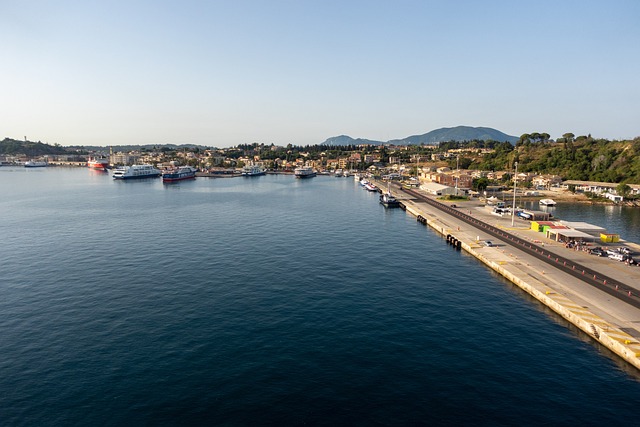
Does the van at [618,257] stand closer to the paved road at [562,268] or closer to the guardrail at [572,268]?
the paved road at [562,268]

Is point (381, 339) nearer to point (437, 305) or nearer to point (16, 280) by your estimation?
point (437, 305)

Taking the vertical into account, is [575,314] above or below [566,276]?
below

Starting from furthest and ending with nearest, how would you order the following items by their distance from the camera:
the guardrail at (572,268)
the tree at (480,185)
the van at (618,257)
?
1. the tree at (480,185)
2. the van at (618,257)
3. the guardrail at (572,268)

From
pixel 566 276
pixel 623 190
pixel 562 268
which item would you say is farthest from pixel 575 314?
pixel 623 190

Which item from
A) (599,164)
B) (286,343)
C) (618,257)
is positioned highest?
(599,164)

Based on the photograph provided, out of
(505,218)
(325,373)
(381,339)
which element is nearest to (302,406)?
(325,373)

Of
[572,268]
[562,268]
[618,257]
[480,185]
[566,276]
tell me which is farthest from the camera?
[480,185]

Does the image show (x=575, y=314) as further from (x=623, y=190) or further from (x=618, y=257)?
(x=623, y=190)

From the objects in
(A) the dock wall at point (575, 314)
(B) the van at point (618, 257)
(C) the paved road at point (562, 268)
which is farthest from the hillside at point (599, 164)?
(A) the dock wall at point (575, 314)
